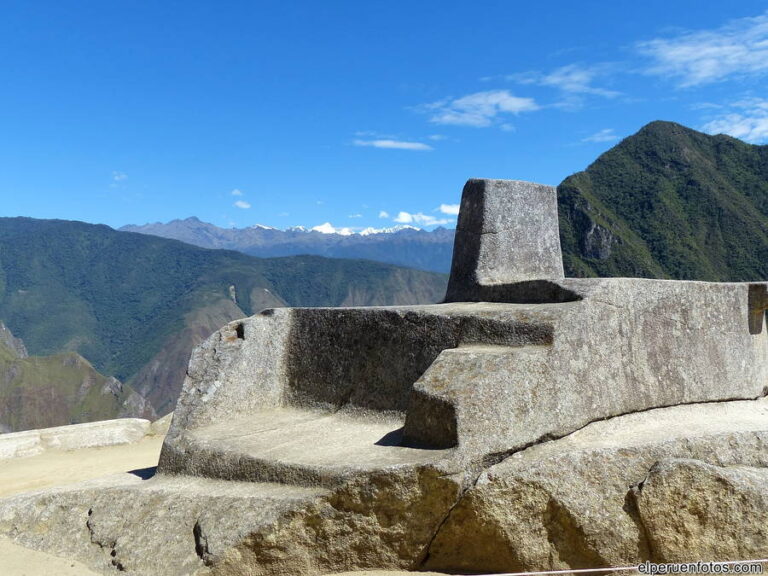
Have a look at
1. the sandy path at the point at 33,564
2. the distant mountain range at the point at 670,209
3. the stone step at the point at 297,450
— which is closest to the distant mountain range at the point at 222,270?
the distant mountain range at the point at 670,209

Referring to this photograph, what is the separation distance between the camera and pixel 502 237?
6844mm

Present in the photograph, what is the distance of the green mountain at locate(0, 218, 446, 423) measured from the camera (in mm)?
122250

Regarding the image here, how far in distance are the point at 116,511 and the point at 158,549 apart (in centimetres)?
65

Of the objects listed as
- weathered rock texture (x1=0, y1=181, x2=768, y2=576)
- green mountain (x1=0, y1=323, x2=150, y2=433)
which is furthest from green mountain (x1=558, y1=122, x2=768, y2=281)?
weathered rock texture (x1=0, y1=181, x2=768, y2=576)

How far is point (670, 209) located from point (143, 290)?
12468 centimetres

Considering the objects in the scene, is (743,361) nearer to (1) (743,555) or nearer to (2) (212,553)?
(1) (743,555)

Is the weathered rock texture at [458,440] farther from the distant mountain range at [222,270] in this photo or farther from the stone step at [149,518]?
the distant mountain range at [222,270]

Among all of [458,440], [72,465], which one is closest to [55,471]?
[72,465]

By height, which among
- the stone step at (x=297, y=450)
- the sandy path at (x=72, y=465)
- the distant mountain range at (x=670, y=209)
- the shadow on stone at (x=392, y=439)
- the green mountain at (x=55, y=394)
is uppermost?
the distant mountain range at (x=670, y=209)

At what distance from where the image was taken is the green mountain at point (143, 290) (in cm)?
12225

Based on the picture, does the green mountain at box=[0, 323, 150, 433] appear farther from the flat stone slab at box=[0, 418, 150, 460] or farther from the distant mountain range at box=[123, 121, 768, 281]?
the flat stone slab at box=[0, 418, 150, 460]

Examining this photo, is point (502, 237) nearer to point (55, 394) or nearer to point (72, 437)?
point (72, 437)

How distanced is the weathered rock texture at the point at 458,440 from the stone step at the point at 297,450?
0.02 meters

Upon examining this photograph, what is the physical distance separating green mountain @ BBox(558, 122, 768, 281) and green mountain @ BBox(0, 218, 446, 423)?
6748 cm
